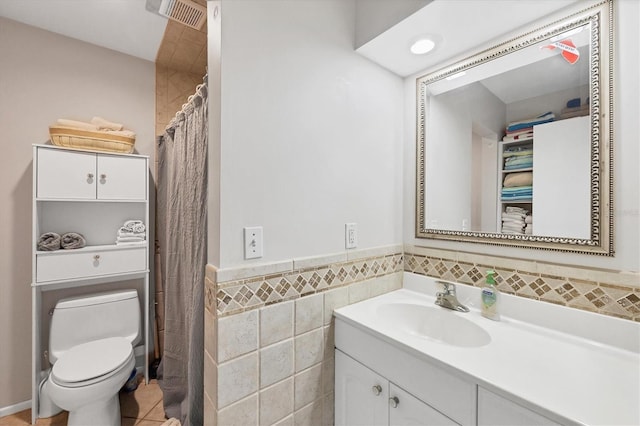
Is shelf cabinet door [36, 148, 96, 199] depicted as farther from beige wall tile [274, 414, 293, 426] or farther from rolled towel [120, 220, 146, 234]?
beige wall tile [274, 414, 293, 426]

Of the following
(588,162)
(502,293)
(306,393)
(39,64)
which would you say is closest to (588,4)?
(588,162)

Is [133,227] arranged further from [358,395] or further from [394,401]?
[394,401]

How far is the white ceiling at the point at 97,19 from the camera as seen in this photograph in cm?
157

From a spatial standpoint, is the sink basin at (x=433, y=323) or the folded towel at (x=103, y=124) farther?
the folded towel at (x=103, y=124)

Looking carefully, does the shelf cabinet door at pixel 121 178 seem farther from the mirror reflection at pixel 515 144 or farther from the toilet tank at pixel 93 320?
the mirror reflection at pixel 515 144

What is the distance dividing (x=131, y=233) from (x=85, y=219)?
0.31m

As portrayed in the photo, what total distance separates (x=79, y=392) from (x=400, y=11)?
234cm

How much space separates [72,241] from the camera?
5.79 feet

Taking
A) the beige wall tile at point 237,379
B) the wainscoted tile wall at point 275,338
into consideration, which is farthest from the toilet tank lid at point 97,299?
the beige wall tile at point 237,379

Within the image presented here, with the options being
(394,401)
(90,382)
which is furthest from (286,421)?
(90,382)

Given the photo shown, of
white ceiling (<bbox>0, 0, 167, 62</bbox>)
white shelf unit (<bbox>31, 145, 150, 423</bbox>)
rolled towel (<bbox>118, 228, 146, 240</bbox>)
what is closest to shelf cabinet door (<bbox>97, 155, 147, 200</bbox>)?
white shelf unit (<bbox>31, 145, 150, 423</bbox>)

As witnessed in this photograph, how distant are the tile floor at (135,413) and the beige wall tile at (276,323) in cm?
128

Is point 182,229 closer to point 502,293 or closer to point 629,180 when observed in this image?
point 502,293

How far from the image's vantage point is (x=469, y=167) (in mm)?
1309
